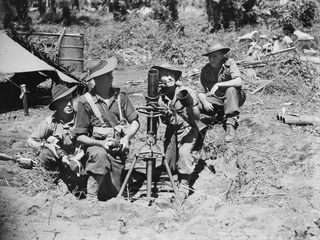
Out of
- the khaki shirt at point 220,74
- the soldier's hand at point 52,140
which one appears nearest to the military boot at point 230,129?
the khaki shirt at point 220,74

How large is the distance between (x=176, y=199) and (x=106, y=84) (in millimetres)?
1442

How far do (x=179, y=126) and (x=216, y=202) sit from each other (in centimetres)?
100

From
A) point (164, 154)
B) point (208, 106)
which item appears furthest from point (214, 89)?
point (164, 154)

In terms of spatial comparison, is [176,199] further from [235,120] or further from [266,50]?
[266,50]

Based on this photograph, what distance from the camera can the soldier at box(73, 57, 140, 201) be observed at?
4.81 meters

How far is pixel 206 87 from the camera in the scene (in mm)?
6543

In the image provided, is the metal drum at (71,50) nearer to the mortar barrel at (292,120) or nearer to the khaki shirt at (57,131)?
the khaki shirt at (57,131)

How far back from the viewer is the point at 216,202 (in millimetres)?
4828

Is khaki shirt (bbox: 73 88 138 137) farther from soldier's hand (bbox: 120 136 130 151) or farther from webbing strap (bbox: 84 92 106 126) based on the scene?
soldier's hand (bbox: 120 136 130 151)

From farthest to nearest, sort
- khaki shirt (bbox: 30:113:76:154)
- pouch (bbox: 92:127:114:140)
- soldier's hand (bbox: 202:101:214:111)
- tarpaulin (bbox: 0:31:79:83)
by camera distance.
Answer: tarpaulin (bbox: 0:31:79:83), soldier's hand (bbox: 202:101:214:111), khaki shirt (bbox: 30:113:76:154), pouch (bbox: 92:127:114:140)

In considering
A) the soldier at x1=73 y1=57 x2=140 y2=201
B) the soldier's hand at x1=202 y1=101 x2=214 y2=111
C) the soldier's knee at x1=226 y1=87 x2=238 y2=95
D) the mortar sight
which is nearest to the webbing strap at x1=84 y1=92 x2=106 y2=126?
the soldier at x1=73 y1=57 x2=140 y2=201

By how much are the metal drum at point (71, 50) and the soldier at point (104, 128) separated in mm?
4891

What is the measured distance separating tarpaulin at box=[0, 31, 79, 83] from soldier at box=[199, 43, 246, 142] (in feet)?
9.68

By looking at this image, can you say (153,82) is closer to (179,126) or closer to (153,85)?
(153,85)
